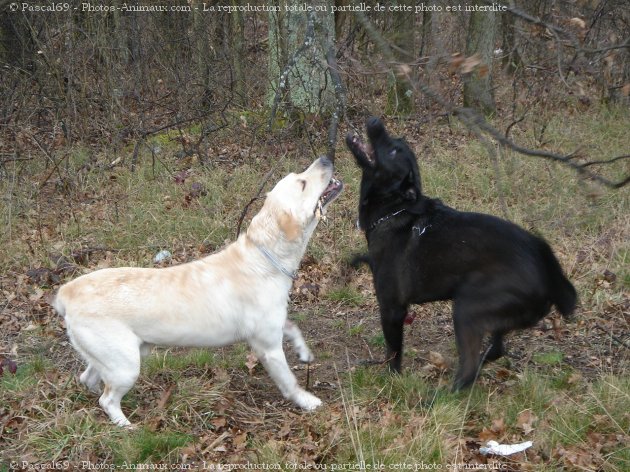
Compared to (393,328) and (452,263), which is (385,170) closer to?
(452,263)

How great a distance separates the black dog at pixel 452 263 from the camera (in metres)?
4.26

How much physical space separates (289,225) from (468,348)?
1.34 meters

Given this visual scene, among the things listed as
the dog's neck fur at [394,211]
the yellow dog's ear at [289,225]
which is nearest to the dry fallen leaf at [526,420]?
the dog's neck fur at [394,211]

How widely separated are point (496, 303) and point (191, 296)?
1.86 m

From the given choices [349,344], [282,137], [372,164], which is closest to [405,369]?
[349,344]

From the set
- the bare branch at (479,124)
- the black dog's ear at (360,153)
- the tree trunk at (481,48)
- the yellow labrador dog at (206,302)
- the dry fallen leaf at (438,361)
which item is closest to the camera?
the bare branch at (479,124)

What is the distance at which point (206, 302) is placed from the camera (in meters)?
4.27

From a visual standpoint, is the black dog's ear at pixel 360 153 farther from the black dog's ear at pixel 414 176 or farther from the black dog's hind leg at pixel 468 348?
the black dog's hind leg at pixel 468 348

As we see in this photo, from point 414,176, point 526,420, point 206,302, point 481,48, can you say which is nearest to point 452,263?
point 414,176

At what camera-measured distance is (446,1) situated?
1288 centimetres

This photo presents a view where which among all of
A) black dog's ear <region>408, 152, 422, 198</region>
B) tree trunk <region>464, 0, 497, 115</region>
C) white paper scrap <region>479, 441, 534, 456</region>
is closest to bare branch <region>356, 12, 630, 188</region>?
white paper scrap <region>479, 441, 534, 456</region>

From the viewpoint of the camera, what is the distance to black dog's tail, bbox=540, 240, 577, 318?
4324 millimetres

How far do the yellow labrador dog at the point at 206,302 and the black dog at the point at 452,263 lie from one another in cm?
54

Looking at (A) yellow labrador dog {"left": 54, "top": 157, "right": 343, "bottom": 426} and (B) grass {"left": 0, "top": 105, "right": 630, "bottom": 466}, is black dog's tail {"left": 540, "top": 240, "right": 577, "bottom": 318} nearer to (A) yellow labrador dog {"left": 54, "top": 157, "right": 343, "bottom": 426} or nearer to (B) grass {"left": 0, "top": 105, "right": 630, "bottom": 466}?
(B) grass {"left": 0, "top": 105, "right": 630, "bottom": 466}
